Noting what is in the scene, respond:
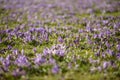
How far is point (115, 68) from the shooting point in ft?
21.8

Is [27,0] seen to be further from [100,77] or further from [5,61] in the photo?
[100,77]

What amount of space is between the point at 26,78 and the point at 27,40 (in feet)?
12.2

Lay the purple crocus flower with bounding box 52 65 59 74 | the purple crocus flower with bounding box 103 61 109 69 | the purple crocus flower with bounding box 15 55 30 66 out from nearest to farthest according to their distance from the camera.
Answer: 1. the purple crocus flower with bounding box 52 65 59 74
2. the purple crocus flower with bounding box 103 61 109 69
3. the purple crocus flower with bounding box 15 55 30 66

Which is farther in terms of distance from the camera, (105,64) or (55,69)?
(105,64)

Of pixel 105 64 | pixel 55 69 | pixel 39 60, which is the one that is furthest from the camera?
pixel 39 60

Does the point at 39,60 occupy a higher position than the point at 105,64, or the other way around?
the point at 39,60

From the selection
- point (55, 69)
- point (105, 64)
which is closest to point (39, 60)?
point (55, 69)

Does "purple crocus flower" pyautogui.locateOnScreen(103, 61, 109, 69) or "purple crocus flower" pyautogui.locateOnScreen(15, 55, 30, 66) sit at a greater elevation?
"purple crocus flower" pyautogui.locateOnScreen(15, 55, 30, 66)

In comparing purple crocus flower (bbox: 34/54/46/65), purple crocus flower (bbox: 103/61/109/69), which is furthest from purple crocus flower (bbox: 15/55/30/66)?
purple crocus flower (bbox: 103/61/109/69)

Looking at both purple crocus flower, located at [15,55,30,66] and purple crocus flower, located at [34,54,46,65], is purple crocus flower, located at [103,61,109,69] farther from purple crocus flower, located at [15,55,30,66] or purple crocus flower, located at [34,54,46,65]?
purple crocus flower, located at [15,55,30,66]

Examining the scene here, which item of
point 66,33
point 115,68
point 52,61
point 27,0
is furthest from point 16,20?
point 27,0

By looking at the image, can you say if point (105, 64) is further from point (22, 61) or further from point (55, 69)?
point (22, 61)

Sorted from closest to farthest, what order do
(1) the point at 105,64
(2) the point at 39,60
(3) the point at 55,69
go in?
1. (3) the point at 55,69
2. (1) the point at 105,64
3. (2) the point at 39,60

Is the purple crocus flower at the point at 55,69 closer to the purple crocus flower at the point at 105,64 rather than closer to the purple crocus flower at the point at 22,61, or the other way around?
the purple crocus flower at the point at 22,61
